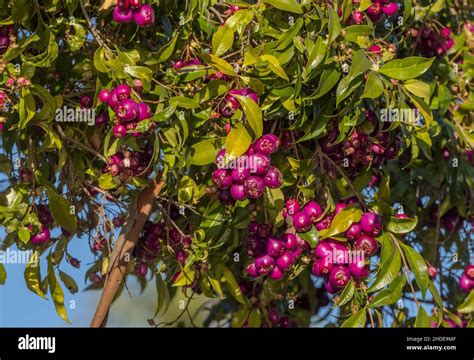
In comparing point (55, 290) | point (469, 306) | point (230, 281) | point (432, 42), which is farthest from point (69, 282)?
point (432, 42)

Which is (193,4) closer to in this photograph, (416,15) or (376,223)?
(376,223)

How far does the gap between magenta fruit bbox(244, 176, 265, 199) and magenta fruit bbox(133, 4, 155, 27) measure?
387mm

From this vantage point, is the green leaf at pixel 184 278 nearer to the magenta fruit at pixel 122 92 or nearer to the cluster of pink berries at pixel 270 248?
the cluster of pink berries at pixel 270 248

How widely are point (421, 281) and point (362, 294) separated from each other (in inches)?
5.1

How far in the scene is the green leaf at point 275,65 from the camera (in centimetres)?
183

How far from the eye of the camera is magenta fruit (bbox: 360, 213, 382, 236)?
1.97 m

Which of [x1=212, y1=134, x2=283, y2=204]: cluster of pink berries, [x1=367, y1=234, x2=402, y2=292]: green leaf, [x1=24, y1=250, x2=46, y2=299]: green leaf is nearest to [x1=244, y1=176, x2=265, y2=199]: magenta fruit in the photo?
[x1=212, y1=134, x2=283, y2=204]: cluster of pink berries

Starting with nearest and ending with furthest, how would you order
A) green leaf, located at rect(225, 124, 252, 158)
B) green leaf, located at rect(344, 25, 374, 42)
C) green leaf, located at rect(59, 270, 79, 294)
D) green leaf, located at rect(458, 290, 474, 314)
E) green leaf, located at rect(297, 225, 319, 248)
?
green leaf, located at rect(225, 124, 252, 158)
green leaf, located at rect(344, 25, 374, 42)
green leaf, located at rect(297, 225, 319, 248)
green leaf, located at rect(59, 270, 79, 294)
green leaf, located at rect(458, 290, 474, 314)

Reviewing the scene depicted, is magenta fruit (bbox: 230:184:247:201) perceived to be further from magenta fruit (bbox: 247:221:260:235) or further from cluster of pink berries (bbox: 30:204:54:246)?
cluster of pink berries (bbox: 30:204:54:246)

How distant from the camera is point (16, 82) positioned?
187cm

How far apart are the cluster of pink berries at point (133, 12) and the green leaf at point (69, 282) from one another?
2.22 ft

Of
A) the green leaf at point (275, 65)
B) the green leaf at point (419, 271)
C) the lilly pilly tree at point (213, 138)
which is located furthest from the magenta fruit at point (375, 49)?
the green leaf at point (419, 271)

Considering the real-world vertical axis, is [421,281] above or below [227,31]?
below
